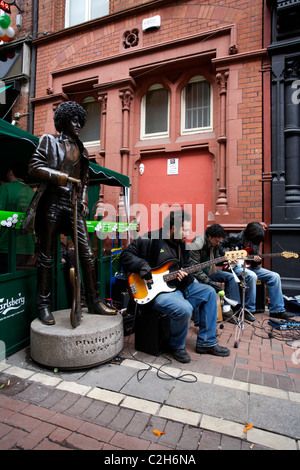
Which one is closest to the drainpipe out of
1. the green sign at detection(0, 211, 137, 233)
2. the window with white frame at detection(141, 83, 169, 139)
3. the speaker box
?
the window with white frame at detection(141, 83, 169, 139)

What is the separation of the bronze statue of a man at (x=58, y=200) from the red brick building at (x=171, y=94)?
11.4ft

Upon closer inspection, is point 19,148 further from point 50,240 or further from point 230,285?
point 230,285

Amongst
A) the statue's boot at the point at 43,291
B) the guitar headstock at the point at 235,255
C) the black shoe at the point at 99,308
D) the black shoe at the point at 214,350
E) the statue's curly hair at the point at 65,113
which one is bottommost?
the black shoe at the point at 214,350

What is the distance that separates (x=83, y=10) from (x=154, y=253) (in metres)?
8.49

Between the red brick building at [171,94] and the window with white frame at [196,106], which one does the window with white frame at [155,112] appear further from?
the window with white frame at [196,106]

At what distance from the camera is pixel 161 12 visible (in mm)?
6883

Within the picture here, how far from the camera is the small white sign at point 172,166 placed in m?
6.88

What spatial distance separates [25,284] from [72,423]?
182cm

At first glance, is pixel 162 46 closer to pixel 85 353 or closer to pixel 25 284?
pixel 25 284

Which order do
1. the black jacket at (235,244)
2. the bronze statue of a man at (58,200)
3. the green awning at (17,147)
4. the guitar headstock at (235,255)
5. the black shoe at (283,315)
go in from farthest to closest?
1. the black jacket at (235,244)
2. the black shoe at (283,315)
3. the guitar headstock at (235,255)
4. the green awning at (17,147)
5. the bronze statue of a man at (58,200)

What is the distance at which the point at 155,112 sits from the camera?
7.43 m

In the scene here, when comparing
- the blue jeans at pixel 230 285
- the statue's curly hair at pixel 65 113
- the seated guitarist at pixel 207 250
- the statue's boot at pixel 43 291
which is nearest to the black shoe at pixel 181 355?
the seated guitarist at pixel 207 250

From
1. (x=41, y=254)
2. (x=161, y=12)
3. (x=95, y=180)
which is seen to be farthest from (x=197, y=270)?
(x=161, y=12)

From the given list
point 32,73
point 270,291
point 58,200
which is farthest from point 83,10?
point 270,291
